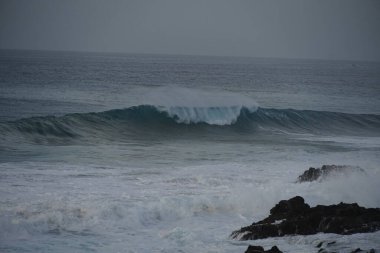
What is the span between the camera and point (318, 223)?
40.8 feet

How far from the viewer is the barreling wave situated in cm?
2819

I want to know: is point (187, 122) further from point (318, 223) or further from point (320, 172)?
point (318, 223)

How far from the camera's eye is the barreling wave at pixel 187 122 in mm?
28188

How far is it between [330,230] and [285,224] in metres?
0.96

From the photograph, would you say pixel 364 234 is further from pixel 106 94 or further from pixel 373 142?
pixel 106 94

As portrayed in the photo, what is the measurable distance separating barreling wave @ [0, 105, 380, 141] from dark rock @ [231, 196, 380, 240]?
1604 cm

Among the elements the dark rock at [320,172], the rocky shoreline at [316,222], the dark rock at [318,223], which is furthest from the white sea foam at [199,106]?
the dark rock at [318,223]

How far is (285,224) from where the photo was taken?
1259cm

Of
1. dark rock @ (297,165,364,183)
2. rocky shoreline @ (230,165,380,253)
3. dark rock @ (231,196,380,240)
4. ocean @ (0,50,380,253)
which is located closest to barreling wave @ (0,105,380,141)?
ocean @ (0,50,380,253)

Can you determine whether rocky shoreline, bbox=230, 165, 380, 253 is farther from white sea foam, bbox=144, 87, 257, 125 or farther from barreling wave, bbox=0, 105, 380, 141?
white sea foam, bbox=144, 87, 257, 125

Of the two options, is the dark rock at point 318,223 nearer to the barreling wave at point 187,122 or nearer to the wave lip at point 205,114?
the barreling wave at point 187,122

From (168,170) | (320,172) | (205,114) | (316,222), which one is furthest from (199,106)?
(316,222)

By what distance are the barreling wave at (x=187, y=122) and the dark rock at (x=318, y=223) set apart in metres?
16.0

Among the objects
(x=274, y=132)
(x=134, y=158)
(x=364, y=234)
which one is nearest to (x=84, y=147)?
(x=134, y=158)
